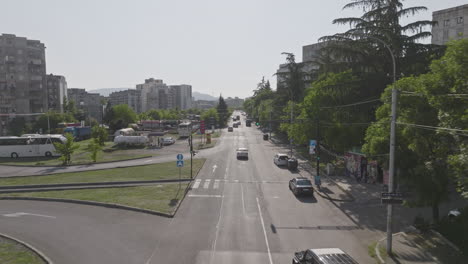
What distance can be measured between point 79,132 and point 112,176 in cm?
4862

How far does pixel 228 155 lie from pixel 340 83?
24.7m

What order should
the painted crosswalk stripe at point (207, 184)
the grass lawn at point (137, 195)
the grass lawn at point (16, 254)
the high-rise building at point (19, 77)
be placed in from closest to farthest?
the grass lawn at point (16, 254) → the grass lawn at point (137, 195) → the painted crosswalk stripe at point (207, 184) → the high-rise building at point (19, 77)

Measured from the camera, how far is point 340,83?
3116cm

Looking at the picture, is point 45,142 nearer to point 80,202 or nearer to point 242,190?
point 80,202

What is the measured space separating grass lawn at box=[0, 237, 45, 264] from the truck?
6328 centimetres

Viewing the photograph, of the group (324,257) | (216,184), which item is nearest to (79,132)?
(216,184)

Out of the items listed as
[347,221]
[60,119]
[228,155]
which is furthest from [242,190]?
[60,119]

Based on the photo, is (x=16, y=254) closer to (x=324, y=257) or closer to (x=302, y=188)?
(x=324, y=257)

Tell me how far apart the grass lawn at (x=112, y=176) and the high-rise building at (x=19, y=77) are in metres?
67.8

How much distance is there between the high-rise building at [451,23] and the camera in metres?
56.1

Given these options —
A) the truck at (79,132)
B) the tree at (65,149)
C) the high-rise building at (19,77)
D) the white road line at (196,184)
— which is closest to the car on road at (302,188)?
the white road line at (196,184)

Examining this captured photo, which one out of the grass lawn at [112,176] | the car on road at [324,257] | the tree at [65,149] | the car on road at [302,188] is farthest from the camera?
the tree at [65,149]

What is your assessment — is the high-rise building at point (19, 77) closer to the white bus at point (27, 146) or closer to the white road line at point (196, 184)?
the white bus at point (27, 146)

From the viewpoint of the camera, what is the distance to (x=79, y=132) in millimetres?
77500
